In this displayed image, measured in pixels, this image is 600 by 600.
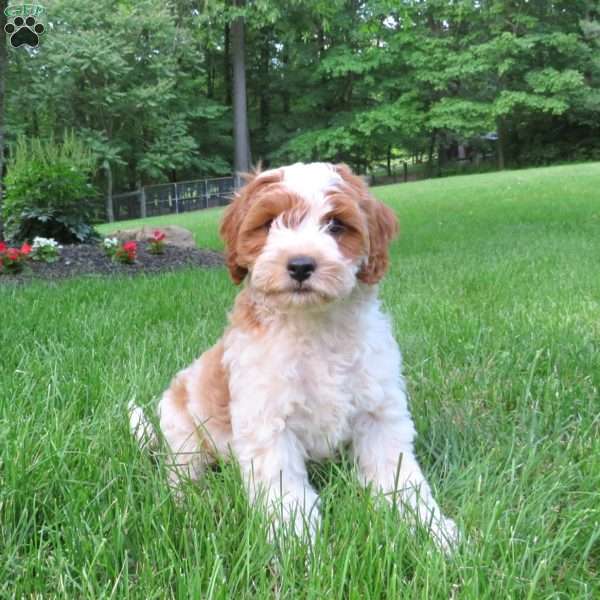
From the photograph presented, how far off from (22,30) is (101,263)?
4104 mm

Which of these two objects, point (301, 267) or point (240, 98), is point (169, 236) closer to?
point (301, 267)

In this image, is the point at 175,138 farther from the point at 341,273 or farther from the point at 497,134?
the point at 341,273

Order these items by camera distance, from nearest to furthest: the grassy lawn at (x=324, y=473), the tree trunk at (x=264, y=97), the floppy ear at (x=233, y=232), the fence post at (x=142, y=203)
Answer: the grassy lawn at (x=324, y=473) → the floppy ear at (x=233, y=232) → the fence post at (x=142, y=203) → the tree trunk at (x=264, y=97)


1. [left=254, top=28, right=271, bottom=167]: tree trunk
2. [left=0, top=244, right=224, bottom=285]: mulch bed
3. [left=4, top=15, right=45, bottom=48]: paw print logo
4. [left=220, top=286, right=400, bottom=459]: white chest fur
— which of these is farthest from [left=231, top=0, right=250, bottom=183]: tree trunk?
[left=220, top=286, right=400, bottom=459]: white chest fur

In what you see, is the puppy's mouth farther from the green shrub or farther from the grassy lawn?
the green shrub

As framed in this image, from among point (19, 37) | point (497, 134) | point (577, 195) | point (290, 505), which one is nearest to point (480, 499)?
point (290, 505)

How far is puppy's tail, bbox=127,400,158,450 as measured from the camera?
2.54 metres

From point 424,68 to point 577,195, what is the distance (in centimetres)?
2512

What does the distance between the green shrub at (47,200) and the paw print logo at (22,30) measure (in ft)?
5.12

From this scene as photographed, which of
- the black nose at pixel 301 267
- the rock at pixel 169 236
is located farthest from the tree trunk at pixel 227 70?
the black nose at pixel 301 267

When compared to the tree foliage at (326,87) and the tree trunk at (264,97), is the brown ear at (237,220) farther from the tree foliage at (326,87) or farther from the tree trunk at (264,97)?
the tree trunk at (264,97)

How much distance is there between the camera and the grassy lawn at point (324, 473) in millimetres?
1665

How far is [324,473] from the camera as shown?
98.3 inches

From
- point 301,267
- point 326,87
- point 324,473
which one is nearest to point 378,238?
point 301,267
